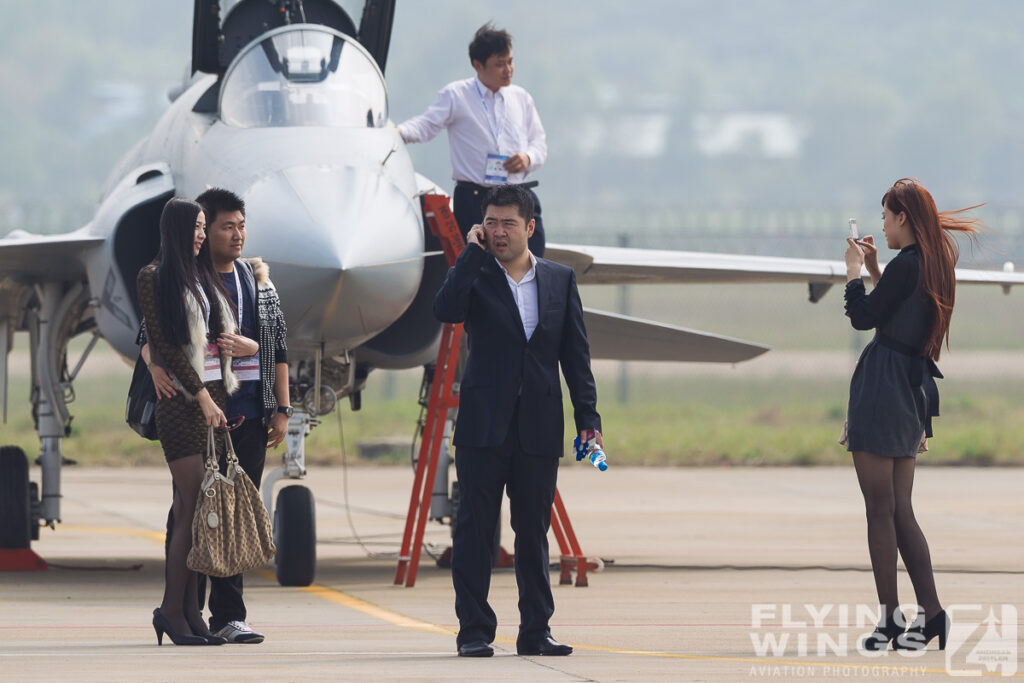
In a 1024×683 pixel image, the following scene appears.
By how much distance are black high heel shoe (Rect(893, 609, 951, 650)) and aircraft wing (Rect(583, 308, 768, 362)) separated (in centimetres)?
640

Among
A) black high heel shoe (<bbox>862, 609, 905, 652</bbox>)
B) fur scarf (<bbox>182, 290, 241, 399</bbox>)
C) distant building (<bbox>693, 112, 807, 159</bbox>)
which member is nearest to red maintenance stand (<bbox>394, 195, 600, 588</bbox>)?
fur scarf (<bbox>182, 290, 241, 399</bbox>)

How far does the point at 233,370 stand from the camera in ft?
22.9

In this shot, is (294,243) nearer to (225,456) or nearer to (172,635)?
(225,456)

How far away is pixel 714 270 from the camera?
38.7ft

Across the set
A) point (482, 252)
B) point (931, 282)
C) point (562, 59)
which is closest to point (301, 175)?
point (482, 252)

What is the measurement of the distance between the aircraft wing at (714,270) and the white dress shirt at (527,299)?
4526mm

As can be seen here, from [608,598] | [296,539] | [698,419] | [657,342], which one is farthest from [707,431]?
[608,598]

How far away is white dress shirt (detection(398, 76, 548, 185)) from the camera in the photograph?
970 centimetres

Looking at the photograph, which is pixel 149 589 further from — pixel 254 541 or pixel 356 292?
pixel 254 541

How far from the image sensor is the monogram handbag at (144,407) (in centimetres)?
691

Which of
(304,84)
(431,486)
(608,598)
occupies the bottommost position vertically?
(608,598)

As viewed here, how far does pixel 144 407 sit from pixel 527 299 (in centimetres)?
164

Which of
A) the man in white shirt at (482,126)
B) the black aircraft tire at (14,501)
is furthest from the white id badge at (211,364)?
the black aircraft tire at (14,501)

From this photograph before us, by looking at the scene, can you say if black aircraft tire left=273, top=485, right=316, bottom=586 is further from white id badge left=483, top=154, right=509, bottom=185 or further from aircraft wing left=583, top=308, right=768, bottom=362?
aircraft wing left=583, top=308, right=768, bottom=362
